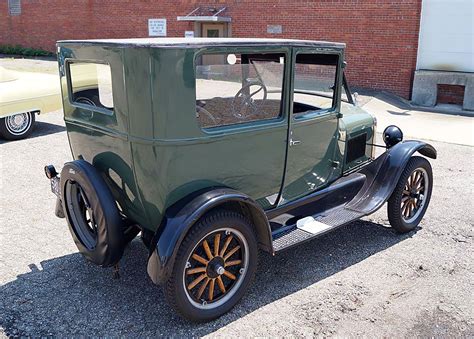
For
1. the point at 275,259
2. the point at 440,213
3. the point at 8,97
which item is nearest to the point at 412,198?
the point at 440,213

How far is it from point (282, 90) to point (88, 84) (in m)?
1.45

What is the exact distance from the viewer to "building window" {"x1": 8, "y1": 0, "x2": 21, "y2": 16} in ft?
67.5

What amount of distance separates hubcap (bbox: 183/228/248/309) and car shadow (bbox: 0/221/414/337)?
0.16 metres

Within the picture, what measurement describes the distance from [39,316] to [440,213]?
3905 mm

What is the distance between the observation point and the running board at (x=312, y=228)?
3.34 meters

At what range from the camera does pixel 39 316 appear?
3061 mm

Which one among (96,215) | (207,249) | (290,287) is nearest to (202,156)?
(207,249)

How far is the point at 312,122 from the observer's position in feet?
12.0

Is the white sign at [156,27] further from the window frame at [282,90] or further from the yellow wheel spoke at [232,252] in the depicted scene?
the yellow wheel spoke at [232,252]

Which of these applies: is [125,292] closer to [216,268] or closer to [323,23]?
[216,268]

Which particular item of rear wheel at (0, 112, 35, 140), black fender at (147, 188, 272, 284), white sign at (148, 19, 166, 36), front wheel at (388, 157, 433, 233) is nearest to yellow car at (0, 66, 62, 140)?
rear wheel at (0, 112, 35, 140)

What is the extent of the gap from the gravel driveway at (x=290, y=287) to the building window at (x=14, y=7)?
741 inches

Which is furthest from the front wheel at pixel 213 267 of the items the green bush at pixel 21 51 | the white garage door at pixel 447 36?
the green bush at pixel 21 51

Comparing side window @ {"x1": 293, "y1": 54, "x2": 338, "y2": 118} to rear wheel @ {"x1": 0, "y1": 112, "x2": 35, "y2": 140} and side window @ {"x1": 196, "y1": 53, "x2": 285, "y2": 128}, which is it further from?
rear wheel @ {"x1": 0, "y1": 112, "x2": 35, "y2": 140}
